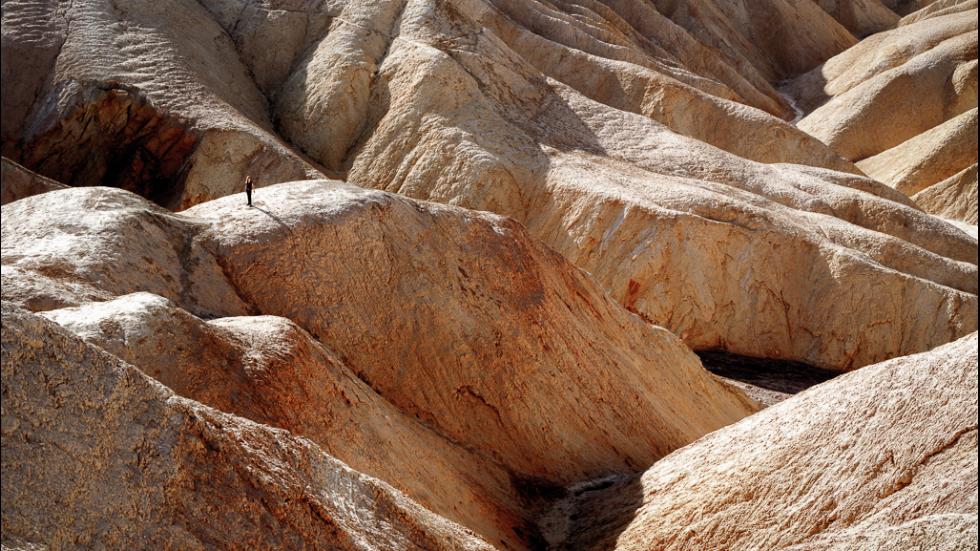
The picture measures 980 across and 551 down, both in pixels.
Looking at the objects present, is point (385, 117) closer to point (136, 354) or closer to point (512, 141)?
point (512, 141)

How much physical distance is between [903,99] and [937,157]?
4939 mm

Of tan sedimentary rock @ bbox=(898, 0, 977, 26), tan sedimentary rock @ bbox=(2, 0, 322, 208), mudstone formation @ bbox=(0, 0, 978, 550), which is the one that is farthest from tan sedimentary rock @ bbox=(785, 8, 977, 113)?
tan sedimentary rock @ bbox=(2, 0, 322, 208)

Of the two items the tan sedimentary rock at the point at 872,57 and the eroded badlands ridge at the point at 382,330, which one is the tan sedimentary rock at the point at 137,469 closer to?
→ the eroded badlands ridge at the point at 382,330

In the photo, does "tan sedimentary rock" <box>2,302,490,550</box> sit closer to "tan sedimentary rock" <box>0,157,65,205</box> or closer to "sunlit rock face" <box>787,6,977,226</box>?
"tan sedimentary rock" <box>0,157,65,205</box>

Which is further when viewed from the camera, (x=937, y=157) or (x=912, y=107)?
(x=912, y=107)

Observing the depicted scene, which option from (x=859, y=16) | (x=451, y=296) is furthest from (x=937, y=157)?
(x=451, y=296)

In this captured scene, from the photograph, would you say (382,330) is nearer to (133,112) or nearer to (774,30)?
(133,112)

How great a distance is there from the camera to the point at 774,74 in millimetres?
48219

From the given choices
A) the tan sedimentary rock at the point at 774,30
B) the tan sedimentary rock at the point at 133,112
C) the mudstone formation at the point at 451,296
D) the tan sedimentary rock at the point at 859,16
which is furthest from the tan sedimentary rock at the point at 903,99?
the tan sedimentary rock at the point at 133,112

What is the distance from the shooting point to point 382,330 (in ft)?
39.9

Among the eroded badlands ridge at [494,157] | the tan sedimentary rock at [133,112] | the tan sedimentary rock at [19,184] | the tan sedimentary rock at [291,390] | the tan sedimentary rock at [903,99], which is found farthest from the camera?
the tan sedimentary rock at [903,99]

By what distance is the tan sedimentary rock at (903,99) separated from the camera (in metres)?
38.0

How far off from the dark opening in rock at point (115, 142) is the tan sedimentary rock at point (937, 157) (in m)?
22.6

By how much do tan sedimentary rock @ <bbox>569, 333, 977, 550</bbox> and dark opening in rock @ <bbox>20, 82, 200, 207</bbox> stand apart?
13.8 meters
